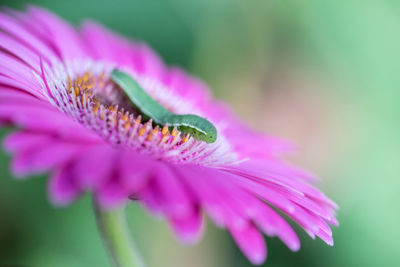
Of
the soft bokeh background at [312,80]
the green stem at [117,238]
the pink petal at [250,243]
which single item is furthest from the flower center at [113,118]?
the soft bokeh background at [312,80]

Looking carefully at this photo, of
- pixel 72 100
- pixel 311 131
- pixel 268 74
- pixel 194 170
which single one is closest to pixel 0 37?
pixel 72 100

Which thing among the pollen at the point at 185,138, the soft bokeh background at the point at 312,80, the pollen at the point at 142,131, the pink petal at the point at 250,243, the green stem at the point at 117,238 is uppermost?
the soft bokeh background at the point at 312,80

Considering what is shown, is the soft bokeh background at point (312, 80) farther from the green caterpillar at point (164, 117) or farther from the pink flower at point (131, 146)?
the green caterpillar at point (164, 117)

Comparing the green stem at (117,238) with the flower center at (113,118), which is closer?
the green stem at (117,238)

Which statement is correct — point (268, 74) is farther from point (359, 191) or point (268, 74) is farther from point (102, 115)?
point (102, 115)

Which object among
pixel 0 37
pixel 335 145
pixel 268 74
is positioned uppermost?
pixel 268 74

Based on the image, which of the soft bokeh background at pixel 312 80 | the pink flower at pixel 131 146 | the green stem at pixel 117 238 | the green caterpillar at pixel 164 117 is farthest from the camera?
the soft bokeh background at pixel 312 80

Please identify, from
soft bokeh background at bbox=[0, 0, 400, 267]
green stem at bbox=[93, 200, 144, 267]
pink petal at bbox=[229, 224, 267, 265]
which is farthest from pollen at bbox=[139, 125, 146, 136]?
soft bokeh background at bbox=[0, 0, 400, 267]
